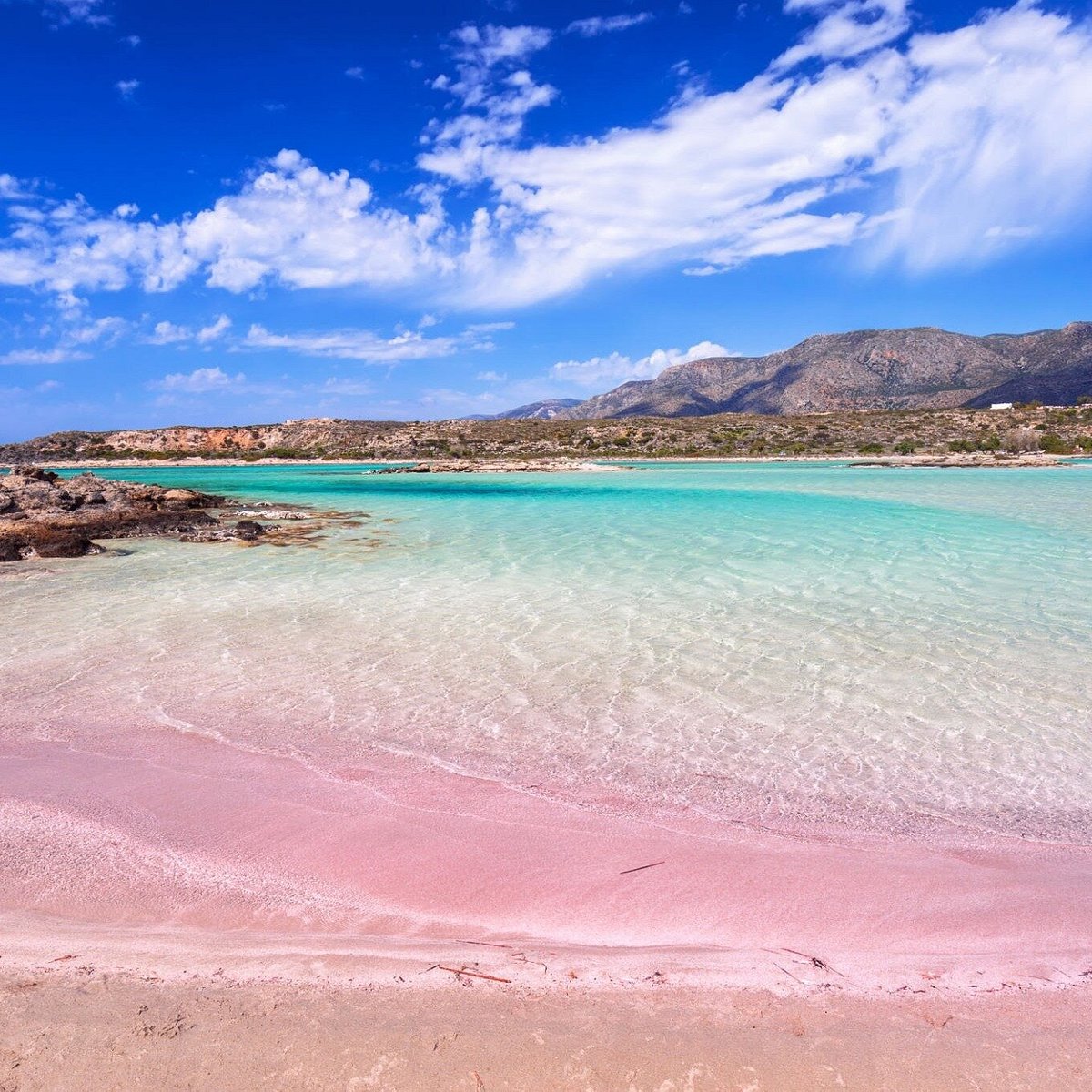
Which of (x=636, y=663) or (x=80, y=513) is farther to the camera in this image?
(x=80, y=513)

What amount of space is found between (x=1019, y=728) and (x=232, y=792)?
18.6ft

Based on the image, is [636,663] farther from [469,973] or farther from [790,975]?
[469,973]

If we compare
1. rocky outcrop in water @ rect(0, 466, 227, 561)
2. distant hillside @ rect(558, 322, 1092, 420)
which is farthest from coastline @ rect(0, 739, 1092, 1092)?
distant hillside @ rect(558, 322, 1092, 420)

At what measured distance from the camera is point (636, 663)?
7.12 metres

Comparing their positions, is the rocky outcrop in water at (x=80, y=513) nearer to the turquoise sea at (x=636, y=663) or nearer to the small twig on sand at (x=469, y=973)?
the turquoise sea at (x=636, y=663)

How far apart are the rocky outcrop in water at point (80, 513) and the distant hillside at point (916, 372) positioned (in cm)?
11107

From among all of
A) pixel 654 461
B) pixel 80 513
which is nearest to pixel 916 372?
pixel 654 461

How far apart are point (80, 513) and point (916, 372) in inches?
5385

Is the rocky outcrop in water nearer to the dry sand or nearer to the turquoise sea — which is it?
the turquoise sea

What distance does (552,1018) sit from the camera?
8.60ft

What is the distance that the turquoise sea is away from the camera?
15.7 feet

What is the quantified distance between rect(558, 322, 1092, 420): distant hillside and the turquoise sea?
111 m

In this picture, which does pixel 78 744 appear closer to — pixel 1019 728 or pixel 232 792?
pixel 232 792

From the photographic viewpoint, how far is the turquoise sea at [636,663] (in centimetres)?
479
